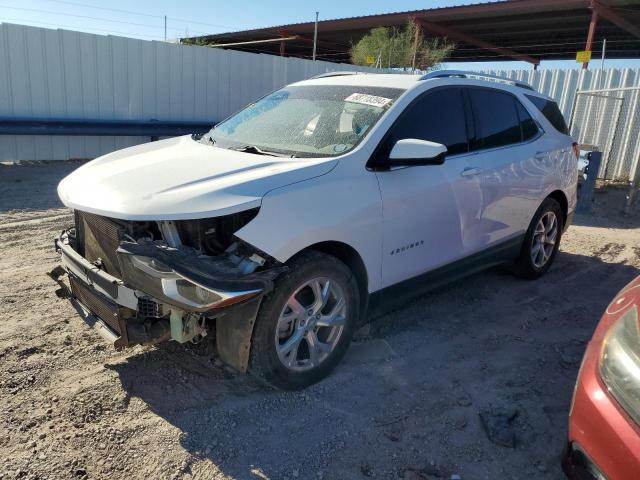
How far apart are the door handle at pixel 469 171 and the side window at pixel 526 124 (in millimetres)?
1023

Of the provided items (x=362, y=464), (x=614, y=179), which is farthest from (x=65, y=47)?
(x=614, y=179)

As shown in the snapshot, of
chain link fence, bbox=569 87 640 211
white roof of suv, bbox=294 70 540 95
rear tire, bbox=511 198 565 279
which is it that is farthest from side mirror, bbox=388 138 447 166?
chain link fence, bbox=569 87 640 211

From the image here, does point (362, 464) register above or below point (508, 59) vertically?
below

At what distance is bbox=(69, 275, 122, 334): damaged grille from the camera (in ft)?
9.52

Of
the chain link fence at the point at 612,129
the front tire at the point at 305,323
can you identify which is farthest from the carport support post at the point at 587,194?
the front tire at the point at 305,323

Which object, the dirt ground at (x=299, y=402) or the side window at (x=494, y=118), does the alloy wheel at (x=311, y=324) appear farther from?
the side window at (x=494, y=118)

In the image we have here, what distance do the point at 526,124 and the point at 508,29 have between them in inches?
710

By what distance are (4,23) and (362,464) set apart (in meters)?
9.67

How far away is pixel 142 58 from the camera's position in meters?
10.8

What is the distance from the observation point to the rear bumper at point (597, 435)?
6.15 ft

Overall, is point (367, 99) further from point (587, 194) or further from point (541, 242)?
point (587, 194)

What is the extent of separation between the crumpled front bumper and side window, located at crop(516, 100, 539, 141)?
3215 millimetres

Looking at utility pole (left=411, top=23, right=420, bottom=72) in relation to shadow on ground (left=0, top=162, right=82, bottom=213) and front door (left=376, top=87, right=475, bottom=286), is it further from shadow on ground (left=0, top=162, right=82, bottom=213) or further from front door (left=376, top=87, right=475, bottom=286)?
front door (left=376, top=87, right=475, bottom=286)

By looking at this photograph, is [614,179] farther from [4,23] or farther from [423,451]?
[4,23]
